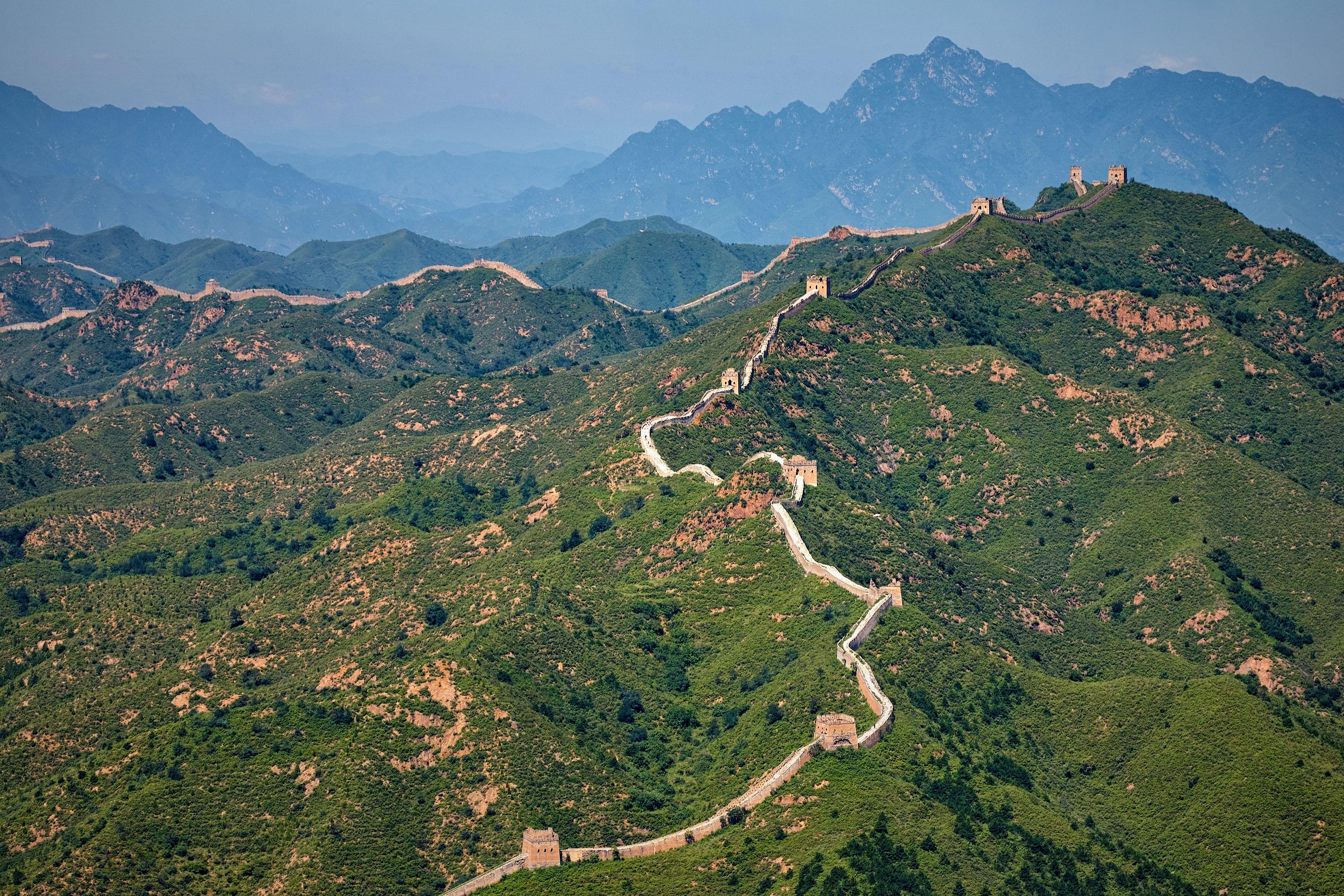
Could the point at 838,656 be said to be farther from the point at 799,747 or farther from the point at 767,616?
the point at 767,616

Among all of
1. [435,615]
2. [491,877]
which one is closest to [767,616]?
[435,615]

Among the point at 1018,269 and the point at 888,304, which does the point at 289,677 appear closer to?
the point at 888,304

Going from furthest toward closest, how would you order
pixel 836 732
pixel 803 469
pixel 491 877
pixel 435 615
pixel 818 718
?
pixel 803 469, pixel 435 615, pixel 818 718, pixel 836 732, pixel 491 877

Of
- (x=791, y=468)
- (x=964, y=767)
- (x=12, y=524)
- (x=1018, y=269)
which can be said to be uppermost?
(x=1018, y=269)

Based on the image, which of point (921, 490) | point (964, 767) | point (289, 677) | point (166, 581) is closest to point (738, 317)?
point (921, 490)

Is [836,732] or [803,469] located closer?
[836,732]

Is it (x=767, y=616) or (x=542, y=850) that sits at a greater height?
(x=767, y=616)

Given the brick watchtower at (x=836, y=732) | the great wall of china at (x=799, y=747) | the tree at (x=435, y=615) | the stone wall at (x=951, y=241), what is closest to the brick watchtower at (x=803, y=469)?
the great wall of china at (x=799, y=747)

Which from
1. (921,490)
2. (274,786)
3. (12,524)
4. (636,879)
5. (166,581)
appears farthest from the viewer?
(12,524)

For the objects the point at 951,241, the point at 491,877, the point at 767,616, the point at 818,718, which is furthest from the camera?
the point at 951,241
